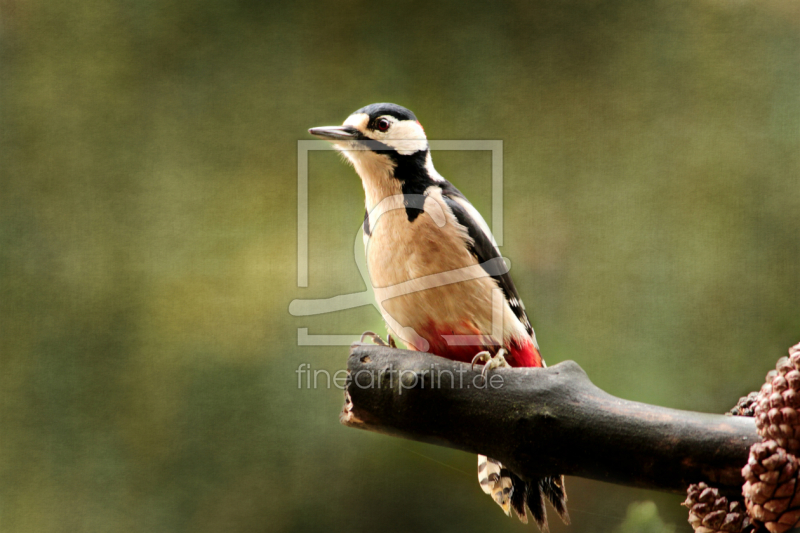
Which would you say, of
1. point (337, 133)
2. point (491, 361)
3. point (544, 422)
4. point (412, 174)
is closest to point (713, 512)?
point (544, 422)

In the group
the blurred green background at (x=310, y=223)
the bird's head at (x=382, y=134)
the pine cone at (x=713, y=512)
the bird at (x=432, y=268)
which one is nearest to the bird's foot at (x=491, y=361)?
the bird at (x=432, y=268)

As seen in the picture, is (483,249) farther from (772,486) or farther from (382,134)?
(772,486)

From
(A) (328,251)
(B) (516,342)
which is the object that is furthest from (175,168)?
(B) (516,342)

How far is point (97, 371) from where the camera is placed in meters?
1.92

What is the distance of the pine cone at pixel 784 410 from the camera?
78cm

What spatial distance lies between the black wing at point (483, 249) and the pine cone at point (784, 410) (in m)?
0.53

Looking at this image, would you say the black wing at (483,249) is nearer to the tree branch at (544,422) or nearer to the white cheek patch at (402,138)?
the white cheek patch at (402,138)

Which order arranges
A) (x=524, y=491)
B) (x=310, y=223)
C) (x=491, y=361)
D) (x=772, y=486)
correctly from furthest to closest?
(x=310, y=223) → (x=524, y=491) → (x=491, y=361) → (x=772, y=486)

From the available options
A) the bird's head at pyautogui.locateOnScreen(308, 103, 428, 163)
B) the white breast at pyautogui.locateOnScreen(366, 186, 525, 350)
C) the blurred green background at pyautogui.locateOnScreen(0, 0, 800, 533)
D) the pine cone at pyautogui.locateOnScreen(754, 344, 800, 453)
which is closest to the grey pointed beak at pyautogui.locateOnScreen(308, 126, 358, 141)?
the bird's head at pyautogui.locateOnScreen(308, 103, 428, 163)

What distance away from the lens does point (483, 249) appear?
125 centimetres

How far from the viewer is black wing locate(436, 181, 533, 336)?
1.23m

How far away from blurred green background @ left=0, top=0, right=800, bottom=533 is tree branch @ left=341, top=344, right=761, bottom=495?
743 mm

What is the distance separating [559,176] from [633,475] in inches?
48.1

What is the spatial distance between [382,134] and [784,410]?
0.83 m
